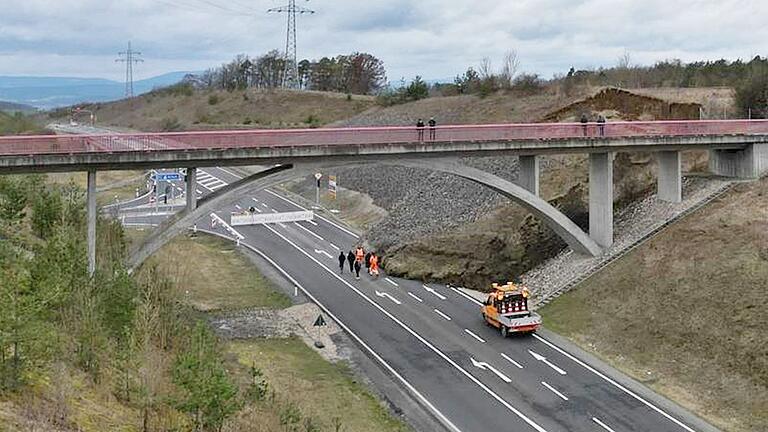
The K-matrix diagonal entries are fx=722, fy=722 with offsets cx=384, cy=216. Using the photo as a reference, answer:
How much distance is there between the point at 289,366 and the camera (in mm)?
24688

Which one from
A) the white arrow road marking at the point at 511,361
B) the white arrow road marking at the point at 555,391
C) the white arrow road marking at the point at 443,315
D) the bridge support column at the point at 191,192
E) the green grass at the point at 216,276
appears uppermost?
the bridge support column at the point at 191,192

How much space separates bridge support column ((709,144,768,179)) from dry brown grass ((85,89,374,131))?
68.9 meters

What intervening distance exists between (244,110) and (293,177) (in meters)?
92.3

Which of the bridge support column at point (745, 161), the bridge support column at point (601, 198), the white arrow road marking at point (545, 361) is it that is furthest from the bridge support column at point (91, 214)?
the bridge support column at point (745, 161)

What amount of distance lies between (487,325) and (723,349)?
28.8ft

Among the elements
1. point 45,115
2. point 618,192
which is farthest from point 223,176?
point 45,115

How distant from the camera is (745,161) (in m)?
34.4

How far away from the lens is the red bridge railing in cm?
2391

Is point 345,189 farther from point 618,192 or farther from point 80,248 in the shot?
point 80,248

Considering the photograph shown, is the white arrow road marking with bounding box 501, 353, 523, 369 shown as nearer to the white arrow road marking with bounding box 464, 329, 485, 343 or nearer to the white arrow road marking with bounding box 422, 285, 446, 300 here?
the white arrow road marking with bounding box 464, 329, 485, 343

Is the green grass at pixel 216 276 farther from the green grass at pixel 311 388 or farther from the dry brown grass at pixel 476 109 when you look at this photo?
the dry brown grass at pixel 476 109

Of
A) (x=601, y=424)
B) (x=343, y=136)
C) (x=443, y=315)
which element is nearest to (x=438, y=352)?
(x=443, y=315)

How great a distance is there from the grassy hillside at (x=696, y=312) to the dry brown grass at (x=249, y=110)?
72.3 meters

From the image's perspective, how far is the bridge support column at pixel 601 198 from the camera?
109 ft
